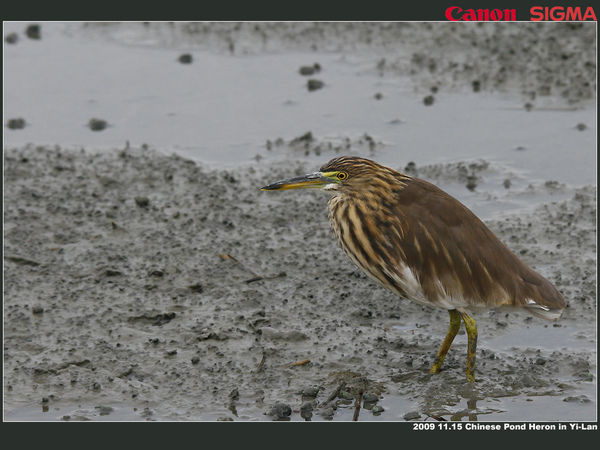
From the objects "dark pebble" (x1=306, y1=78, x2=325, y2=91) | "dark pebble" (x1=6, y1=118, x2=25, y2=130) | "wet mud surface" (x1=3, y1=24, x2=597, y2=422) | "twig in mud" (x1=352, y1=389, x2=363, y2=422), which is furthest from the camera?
"dark pebble" (x1=306, y1=78, x2=325, y2=91)

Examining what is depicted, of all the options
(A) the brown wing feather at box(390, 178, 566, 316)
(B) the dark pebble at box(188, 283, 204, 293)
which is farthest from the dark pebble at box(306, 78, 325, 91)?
(A) the brown wing feather at box(390, 178, 566, 316)

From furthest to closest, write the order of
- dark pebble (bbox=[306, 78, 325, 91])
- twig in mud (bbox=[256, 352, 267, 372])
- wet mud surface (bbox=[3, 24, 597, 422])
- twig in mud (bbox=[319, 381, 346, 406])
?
dark pebble (bbox=[306, 78, 325, 91]), twig in mud (bbox=[256, 352, 267, 372]), wet mud surface (bbox=[3, 24, 597, 422]), twig in mud (bbox=[319, 381, 346, 406])

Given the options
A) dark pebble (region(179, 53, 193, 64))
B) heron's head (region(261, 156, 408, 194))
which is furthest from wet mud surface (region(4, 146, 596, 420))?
dark pebble (region(179, 53, 193, 64))

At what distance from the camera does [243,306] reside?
6.73 metres

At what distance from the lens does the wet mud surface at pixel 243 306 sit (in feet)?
18.5

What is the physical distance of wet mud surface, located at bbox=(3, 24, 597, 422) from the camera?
18.5 ft

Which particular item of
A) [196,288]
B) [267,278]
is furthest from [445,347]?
[196,288]

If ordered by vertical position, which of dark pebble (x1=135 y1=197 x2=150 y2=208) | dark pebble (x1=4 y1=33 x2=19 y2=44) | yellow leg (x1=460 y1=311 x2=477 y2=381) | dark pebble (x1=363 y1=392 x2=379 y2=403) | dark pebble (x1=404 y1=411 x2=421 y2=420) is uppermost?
dark pebble (x1=4 y1=33 x2=19 y2=44)

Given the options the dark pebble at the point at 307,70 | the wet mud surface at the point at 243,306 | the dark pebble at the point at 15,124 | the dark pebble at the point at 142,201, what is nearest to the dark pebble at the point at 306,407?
the wet mud surface at the point at 243,306

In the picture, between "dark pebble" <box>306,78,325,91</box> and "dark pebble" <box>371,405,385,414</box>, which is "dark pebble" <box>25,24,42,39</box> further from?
"dark pebble" <box>371,405,385,414</box>

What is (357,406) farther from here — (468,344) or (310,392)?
(468,344)

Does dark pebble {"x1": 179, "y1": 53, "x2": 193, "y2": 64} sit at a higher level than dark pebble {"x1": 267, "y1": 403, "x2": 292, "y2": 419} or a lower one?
higher

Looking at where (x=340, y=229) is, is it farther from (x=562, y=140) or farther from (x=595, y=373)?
(x=562, y=140)

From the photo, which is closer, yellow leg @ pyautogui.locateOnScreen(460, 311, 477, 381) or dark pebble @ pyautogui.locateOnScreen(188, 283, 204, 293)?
yellow leg @ pyautogui.locateOnScreen(460, 311, 477, 381)
